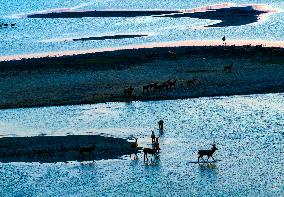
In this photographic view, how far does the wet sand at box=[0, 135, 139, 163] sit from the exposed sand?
8.02m

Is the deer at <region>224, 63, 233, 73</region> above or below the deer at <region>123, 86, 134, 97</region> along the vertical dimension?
above

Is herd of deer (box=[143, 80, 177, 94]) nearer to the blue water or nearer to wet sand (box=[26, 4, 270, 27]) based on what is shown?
the blue water

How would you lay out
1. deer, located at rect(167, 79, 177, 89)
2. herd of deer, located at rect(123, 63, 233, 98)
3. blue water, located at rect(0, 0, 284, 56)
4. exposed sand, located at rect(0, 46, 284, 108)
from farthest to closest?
blue water, located at rect(0, 0, 284, 56), deer, located at rect(167, 79, 177, 89), exposed sand, located at rect(0, 46, 284, 108), herd of deer, located at rect(123, 63, 233, 98)

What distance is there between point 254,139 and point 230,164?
320 cm

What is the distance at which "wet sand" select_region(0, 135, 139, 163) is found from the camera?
28000 mm

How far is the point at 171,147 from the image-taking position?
28.2 metres

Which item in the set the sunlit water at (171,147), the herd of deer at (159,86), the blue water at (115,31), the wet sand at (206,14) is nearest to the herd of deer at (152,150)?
the sunlit water at (171,147)

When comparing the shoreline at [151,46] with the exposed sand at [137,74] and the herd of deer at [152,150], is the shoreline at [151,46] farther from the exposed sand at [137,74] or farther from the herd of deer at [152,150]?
the herd of deer at [152,150]

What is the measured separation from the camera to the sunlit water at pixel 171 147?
23.8 meters

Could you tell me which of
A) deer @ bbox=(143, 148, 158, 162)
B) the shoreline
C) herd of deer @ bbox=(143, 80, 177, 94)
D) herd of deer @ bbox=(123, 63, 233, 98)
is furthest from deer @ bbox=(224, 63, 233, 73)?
deer @ bbox=(143, 148, 158, 162)

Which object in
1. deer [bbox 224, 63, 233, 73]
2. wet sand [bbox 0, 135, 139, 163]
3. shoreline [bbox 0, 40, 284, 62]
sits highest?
shoreline [bbox 0, 40, 284, 62]

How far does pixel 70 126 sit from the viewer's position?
33312mm

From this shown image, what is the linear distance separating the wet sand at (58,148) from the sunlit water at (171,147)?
2.33 ft

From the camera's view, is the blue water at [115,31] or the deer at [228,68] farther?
the blue water at [115,31]
